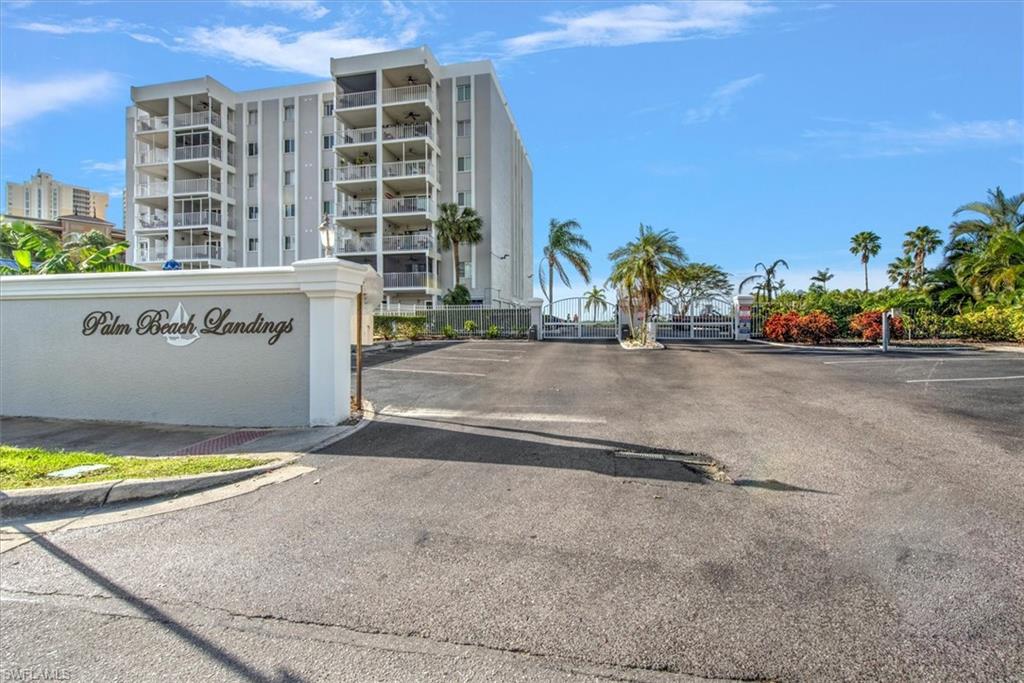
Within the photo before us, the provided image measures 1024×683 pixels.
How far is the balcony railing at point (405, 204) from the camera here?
1507 inches

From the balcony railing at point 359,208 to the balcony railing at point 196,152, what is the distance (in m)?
11.7

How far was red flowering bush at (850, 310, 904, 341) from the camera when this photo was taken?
811 inches

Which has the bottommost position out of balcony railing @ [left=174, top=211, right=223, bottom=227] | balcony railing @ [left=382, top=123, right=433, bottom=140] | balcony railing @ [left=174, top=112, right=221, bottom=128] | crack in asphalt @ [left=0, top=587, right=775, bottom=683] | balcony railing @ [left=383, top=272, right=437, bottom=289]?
crack in asphalt @ [left=0, top=587, right=775, bottom=683]

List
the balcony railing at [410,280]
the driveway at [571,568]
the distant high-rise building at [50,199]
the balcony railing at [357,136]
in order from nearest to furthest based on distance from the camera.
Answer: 1. the driveway at [571,568]
2. the balcony railing at [410,280]
3. the balcony railing at [357,136]
4. the distant high-rise building at [50,199]

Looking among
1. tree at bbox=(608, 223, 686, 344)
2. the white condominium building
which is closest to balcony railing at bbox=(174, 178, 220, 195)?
the white condominium building

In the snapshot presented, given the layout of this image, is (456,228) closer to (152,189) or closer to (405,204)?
(405,204)

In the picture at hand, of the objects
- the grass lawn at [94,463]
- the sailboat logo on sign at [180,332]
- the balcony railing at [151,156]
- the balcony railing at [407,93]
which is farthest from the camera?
the balcony railing at [151,156]

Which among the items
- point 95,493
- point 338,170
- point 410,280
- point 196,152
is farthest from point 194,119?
point 95,493

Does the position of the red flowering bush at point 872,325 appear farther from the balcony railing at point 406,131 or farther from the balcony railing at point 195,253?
the balcony railing at point 195,253

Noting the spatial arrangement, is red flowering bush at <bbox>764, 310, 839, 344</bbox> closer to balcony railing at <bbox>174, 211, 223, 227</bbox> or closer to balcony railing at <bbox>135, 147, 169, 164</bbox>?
balcony railing at <bbox>174, 211, 223, 227</bbox>

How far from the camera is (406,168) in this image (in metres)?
39.2

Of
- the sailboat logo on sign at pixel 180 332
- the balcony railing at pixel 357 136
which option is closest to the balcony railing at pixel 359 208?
the balcony railing at pixel 357 136

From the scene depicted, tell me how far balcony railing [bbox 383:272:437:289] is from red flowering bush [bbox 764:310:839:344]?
2225cm

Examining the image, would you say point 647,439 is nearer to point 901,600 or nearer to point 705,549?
point 705,549
